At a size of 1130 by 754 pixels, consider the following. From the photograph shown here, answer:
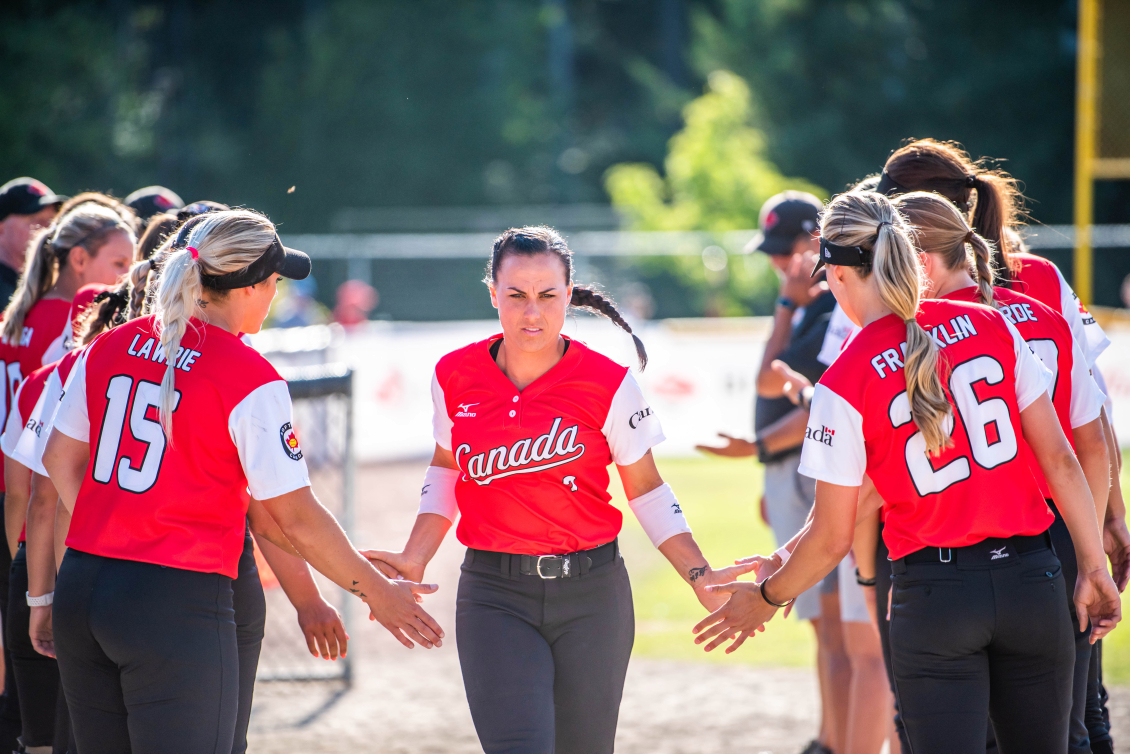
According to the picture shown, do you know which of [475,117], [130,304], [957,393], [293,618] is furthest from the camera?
[475,117]

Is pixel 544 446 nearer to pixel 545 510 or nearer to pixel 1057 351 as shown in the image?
pixel 545 510

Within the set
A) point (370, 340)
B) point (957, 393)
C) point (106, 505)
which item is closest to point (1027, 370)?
point (957, 393)

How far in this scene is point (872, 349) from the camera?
3.01 m

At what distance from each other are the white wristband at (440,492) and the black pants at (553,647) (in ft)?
1.03

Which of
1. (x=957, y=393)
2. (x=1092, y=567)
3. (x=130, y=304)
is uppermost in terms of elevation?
(x=130, y=304)

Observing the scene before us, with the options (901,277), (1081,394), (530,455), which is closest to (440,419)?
(530,455)

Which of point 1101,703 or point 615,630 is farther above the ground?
point 615,630

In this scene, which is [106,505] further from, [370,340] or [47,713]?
[370,340]

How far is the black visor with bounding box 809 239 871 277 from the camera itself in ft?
10.3

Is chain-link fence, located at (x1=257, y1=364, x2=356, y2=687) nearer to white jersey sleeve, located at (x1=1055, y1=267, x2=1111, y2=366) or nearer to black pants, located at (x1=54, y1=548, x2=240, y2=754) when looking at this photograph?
black pants, located at (x1=54, y1=548, x2=240, y2=754)

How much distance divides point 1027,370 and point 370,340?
1163 cm

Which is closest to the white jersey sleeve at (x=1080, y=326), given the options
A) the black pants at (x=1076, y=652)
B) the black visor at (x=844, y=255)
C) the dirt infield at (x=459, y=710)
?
the black pants at (x=1076, y=652)

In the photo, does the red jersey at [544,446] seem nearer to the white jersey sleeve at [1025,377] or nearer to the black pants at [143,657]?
the black pants at [143,657]

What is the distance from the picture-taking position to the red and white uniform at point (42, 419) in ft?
11.4
